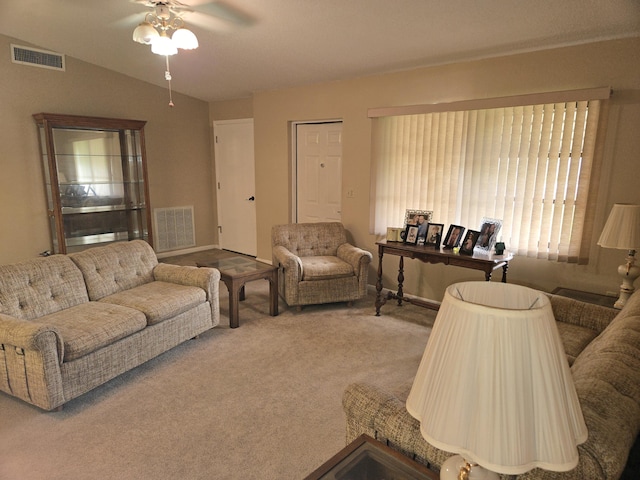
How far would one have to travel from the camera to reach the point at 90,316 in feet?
9.11

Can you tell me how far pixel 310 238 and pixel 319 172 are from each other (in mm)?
A: 1034

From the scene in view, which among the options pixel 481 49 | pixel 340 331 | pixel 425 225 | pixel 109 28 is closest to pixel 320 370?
pixel 340 331

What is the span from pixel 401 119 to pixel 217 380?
3071 mm

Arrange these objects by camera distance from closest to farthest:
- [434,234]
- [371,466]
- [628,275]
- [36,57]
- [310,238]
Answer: [371,466]
[628,275]
[434,234]
[310,238]
[36,57]

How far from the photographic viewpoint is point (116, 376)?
280 cm

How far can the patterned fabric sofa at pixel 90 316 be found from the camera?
2.35m

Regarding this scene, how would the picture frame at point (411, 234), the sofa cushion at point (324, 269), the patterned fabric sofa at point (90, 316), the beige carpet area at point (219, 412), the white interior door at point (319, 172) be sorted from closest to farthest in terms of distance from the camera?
the beige carpet area at point (219, 412), the patterned fabric sofa at point (90, 316), the picture frame at point (411, 234), the sofa cushion at point (324, 269), the white interior door at point (319, 172)

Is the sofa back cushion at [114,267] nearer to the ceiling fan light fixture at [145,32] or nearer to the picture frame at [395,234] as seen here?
the ceiling fan light fixture at [145,32]

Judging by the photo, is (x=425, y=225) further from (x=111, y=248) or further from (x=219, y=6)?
(x=111, y=248)

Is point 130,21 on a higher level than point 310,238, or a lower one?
higher

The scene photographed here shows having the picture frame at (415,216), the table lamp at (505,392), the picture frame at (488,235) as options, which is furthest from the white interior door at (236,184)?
the table lamp at (505,392)

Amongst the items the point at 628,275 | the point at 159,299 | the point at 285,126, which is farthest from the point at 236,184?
the point at 628,275

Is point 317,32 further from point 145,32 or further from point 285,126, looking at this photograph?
point 285,126

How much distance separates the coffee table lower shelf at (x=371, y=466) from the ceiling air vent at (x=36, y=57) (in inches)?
214
